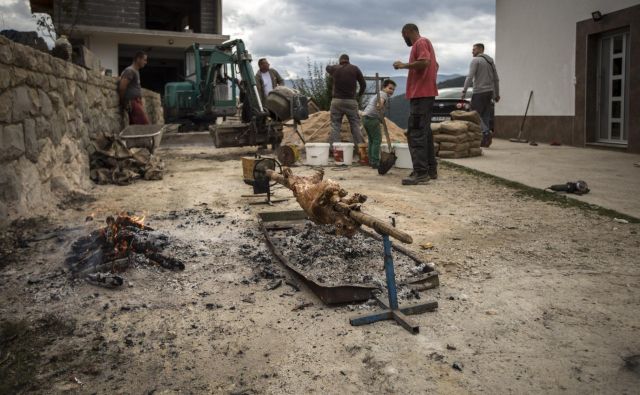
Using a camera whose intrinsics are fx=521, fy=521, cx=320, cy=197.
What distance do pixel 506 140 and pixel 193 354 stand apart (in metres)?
14.8

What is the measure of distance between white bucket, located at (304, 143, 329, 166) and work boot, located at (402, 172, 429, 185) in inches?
103

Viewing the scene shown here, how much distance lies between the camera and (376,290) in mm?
3338

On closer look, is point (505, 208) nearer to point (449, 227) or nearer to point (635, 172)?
point (449, 227)

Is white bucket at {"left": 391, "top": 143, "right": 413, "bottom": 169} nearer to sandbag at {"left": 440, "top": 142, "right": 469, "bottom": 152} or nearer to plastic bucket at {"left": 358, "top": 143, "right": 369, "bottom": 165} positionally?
plastic bucket at {"left": 358, "top": 143, "right": 369, "bottom": 165}

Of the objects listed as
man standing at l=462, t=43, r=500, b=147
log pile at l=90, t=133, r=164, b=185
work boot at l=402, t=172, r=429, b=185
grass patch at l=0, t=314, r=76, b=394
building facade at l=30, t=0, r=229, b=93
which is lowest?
grass patch at l=0, t=314, r=76, b=394

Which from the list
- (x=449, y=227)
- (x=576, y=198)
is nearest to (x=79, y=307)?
(x=449, y=227)

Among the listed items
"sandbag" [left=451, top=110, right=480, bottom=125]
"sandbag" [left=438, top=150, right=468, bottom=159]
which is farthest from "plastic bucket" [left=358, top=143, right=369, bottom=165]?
"sandbag" [left=451, top=110, right=480, bottom=125]

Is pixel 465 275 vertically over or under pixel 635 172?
under

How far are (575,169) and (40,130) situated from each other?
7814 millimetres

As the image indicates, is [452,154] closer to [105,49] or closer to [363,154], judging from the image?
[363,154]

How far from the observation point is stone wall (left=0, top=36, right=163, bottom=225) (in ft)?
16.4

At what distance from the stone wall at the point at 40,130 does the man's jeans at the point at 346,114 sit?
4483 millimetres

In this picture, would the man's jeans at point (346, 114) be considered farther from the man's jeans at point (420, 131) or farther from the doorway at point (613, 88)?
the doorway at point (613, 88)

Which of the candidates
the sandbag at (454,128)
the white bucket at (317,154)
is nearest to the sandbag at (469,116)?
the sandbag at (454,128)
